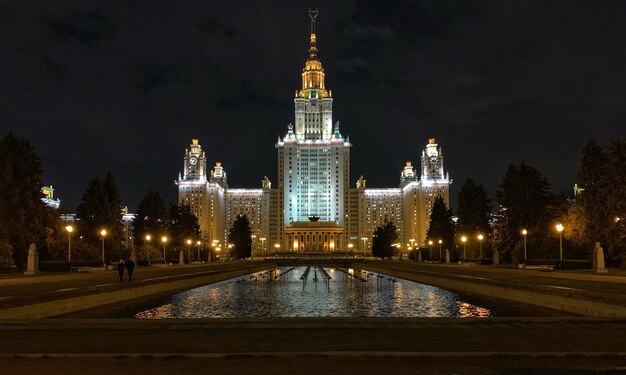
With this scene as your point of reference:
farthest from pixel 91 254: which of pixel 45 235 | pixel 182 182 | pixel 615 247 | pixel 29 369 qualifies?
pixel 182 182

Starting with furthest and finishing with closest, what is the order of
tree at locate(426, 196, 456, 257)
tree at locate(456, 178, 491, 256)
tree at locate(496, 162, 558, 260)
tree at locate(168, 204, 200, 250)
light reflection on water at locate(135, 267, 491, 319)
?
tree at locate(168, 204, 200, 250) < tree at locate(426, 196, 456, 257) < tree at locate(456, 178, 491, 256) < tree at locate(496, 162, 558, 260) < light reflection on water at locate(135, 267, 491, 319)

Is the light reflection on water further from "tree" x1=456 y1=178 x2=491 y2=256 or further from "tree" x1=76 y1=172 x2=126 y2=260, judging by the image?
"tree" x1=456 y1=178 x2=491 y2=256

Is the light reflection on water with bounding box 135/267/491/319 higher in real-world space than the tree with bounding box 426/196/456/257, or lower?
lower

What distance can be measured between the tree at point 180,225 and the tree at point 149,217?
667 centimetres

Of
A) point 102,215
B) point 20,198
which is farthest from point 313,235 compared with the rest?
point 20,198

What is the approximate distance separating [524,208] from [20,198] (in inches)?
2000

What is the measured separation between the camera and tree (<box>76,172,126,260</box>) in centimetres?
6612

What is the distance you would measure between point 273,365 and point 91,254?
56.2 metres

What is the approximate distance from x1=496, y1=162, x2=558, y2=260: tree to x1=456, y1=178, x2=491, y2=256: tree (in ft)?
43.1

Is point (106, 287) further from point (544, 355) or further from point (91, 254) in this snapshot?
point (91, 254)

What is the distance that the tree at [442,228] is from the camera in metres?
88.2

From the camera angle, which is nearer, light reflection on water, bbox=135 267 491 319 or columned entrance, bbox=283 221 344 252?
light reflection on water, bbox=135 267 491 319

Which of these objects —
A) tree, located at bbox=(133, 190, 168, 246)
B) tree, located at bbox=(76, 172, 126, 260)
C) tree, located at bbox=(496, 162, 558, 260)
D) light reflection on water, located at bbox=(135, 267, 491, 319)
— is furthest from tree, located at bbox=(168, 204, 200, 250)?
light reflection on water, located at bbox=(135, 267, 491, 319)

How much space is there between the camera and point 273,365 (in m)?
10.9
